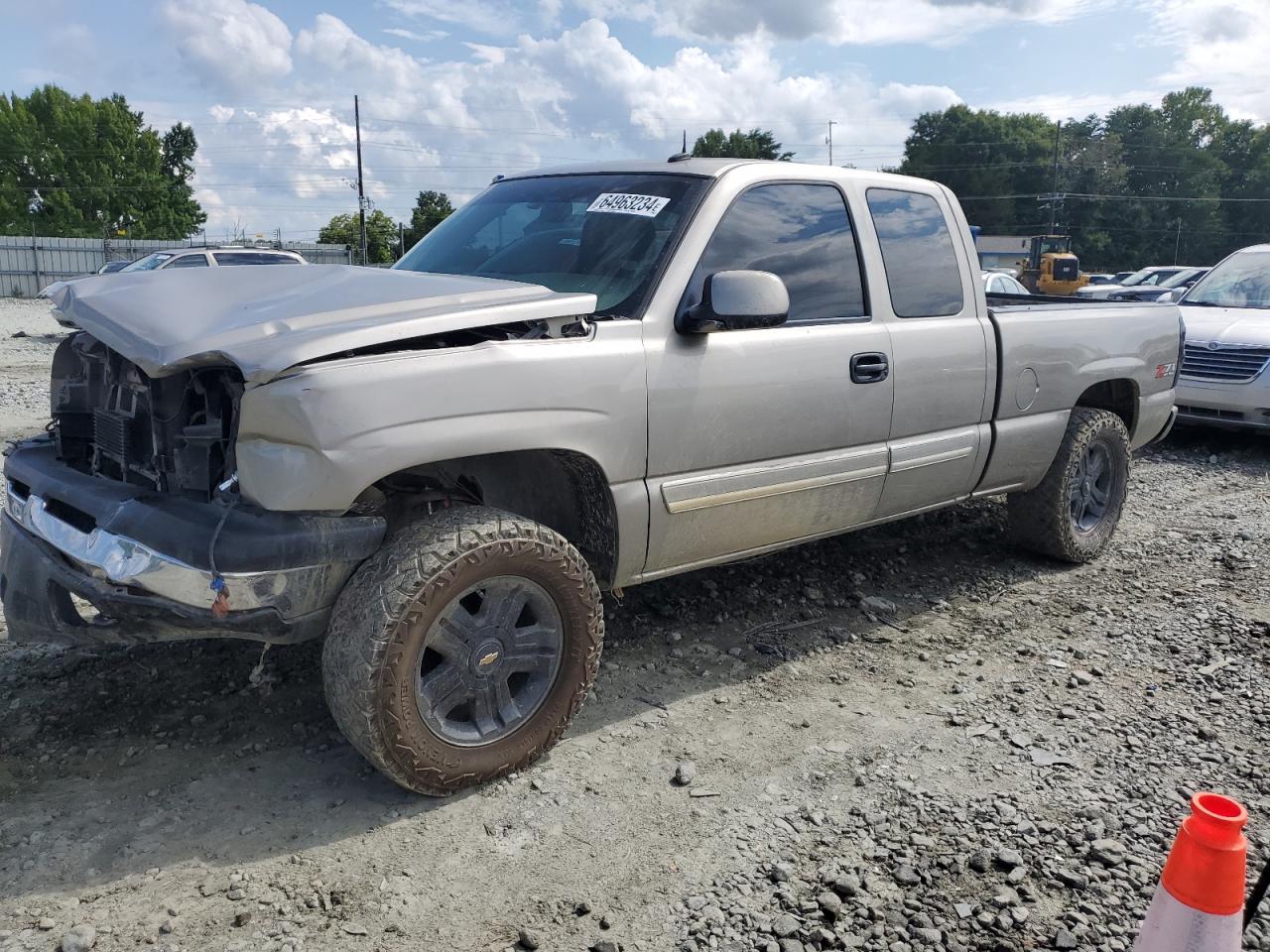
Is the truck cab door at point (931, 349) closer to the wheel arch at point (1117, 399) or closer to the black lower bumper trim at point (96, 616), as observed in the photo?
the wheel arch at point (1117, 399)

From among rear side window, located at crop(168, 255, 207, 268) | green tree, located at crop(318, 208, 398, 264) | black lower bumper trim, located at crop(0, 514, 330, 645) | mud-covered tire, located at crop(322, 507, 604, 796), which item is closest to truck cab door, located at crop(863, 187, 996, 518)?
mud-covered tire, located at crop(322, 507, 604, 796)

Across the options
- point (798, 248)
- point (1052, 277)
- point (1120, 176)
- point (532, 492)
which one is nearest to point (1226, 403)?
point (798, 248)

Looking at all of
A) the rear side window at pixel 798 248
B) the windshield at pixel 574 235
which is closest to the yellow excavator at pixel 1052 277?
the rear side window at pixel 798 248

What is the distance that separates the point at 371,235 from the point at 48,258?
55.8 ft

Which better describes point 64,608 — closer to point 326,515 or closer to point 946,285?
point 326,515

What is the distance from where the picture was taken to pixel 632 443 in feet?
11.1

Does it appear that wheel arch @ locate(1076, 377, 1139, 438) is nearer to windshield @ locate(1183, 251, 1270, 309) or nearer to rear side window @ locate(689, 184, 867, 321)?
rear side window @ locate(689, 184, 867, 321)

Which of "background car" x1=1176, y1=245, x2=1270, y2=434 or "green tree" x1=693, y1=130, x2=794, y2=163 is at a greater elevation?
"green tree" x1=693, y1=130, x2=794, y2=163

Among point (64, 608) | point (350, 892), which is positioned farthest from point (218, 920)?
point (64, 608)

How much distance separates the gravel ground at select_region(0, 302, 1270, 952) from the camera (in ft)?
8.45

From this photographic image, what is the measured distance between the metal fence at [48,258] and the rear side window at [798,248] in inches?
1448

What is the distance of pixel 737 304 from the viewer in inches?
133

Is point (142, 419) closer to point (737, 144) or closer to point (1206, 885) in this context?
point (1206, 885)

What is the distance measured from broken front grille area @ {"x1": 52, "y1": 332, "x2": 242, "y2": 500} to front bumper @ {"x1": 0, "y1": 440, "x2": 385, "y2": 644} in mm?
86
